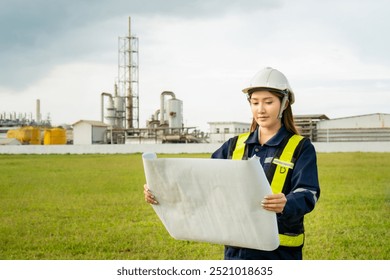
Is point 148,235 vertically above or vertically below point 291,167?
below

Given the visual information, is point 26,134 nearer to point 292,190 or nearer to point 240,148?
point 240,148

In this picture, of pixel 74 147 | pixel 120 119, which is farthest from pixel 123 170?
pixel 120 119

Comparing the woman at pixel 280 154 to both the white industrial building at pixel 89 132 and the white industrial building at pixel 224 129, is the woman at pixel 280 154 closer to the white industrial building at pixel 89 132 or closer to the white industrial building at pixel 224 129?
the white industrial building at pixel 224 129

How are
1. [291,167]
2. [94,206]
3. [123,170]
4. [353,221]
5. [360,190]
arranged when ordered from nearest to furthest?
[291,167]
[353,221]
[94,206]
[360,190]
[123,170]

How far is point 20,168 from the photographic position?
10.3m

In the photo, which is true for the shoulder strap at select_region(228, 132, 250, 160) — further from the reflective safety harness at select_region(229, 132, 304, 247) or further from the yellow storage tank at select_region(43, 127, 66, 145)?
the yellow storage tank at select_region(43, 127, 66, 145)

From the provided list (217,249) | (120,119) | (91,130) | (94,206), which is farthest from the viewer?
(120,119)

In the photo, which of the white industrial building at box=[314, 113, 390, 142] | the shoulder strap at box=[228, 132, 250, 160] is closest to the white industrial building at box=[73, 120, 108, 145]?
the white industrial building at box=[314, 113, 390, 142]

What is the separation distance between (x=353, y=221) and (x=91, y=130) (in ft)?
47.2

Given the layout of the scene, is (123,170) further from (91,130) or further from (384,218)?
(91,130)

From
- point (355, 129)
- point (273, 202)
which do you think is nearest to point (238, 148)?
point (273, 202)

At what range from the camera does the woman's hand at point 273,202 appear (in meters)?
1.36

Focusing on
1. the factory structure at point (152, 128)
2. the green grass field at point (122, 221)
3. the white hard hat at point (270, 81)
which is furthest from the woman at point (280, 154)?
the factory structure at point (152, 128)
